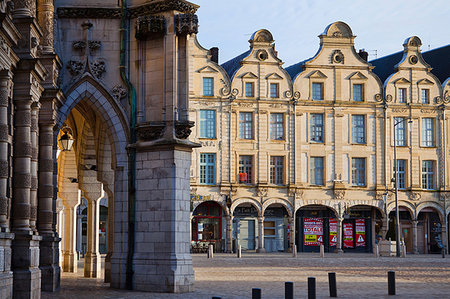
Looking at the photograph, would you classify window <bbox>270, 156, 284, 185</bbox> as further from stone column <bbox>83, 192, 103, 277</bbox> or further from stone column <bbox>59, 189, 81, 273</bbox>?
stone column <bbox>83, 192, 103, 277</bbox>

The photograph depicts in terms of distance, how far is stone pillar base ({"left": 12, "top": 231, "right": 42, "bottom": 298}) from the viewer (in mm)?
15906

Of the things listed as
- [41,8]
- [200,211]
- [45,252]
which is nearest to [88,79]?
[41,8]

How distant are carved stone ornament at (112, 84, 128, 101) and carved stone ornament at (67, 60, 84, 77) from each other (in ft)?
3.35

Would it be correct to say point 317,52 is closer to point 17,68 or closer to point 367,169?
point 367,169

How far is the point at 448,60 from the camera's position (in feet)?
197

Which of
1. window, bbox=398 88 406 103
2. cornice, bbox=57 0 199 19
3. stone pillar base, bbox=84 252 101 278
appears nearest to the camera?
cornice, bbox=57 0 199 19

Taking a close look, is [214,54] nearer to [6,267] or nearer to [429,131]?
[429,131]

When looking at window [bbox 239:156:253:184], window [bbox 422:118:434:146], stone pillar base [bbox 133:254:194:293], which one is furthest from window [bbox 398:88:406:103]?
stone pillar base [bbox 133:254:194:293]

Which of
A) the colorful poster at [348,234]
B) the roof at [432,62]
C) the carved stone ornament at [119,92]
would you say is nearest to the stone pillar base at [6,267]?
the carved stone ornament at [119,92]

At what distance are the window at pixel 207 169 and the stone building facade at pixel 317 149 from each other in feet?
0.21

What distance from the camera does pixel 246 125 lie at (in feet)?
177

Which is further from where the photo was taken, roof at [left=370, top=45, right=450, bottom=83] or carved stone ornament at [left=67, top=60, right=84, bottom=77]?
roof at [left=370, top=45, right=450, bottom=83]


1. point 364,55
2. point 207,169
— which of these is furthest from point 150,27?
point 364,55

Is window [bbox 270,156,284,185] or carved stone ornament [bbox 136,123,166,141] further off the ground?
window [bbox 270,156,284,185]
